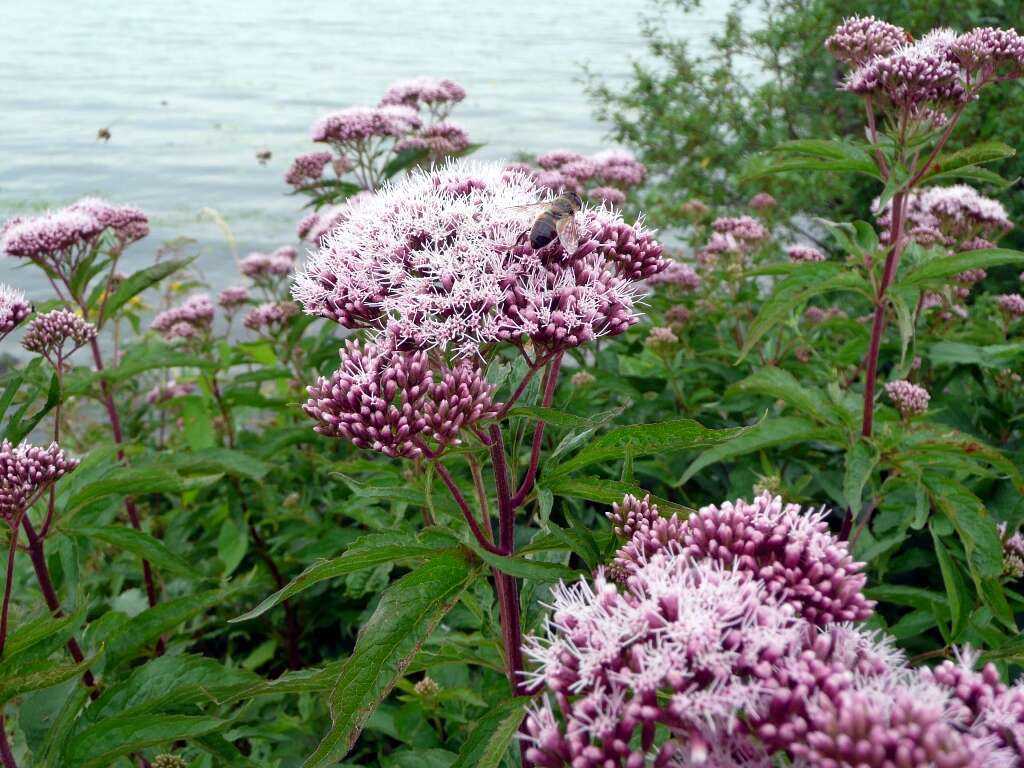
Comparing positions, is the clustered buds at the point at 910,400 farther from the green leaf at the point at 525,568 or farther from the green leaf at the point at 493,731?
the green leaf at the point at 493,731

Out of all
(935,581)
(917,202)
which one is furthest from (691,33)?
(935,581)

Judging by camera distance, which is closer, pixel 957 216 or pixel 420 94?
pixel 957 216

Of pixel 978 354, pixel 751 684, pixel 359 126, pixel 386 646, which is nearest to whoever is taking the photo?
pixel 751 684

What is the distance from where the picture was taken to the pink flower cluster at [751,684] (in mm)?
1136

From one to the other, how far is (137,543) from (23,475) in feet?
1.83

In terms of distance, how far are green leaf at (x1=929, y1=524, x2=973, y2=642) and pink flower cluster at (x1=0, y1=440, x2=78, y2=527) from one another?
2731 mm

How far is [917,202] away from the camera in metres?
4.56

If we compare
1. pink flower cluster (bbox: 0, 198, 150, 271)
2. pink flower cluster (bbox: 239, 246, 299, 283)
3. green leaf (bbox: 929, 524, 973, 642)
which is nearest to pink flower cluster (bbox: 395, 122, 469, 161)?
pink flower cluster (bbox: 239, 246, 299, 283)

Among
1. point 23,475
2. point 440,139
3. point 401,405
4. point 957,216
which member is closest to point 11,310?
point 23,475

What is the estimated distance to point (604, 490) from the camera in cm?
190

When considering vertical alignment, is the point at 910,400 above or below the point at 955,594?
above

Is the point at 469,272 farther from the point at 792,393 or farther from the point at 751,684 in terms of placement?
the point at 792,393

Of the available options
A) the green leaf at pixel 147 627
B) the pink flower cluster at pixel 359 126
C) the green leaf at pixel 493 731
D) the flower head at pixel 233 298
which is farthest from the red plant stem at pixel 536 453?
the flower head at pixel 233 298

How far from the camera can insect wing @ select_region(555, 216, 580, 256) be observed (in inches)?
83.2
